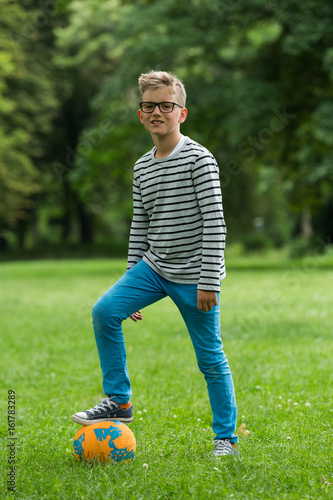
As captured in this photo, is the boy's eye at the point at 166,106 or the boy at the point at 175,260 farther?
the boy's eye at the point at 166,106

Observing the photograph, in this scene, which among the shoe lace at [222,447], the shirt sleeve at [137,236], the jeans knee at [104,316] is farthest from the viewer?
the shirt sleeve at [137,236]

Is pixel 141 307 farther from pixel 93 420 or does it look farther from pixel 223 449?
pixel 223 449

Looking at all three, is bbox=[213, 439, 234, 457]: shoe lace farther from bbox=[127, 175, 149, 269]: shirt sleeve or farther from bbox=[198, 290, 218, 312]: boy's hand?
bbox=[127, 175, 149, 269]: shirt sleeve

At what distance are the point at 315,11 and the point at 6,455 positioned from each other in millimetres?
16032

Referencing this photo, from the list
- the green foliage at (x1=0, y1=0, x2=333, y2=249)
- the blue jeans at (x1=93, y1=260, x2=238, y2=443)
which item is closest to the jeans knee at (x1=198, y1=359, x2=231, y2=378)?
the blue jeans at (x1=93, y1=260, x2=238, y2=443)

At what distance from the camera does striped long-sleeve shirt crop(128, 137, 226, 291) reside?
12.5 feet

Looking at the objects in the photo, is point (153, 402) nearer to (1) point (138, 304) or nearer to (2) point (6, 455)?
(2) point (6, 455)

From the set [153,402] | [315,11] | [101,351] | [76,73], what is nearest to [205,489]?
[101,351]

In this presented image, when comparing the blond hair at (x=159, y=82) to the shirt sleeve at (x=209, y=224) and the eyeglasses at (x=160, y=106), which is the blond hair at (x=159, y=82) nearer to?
the eyeglasses at (x=160, y=106)

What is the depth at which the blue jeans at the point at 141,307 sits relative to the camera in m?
3.92

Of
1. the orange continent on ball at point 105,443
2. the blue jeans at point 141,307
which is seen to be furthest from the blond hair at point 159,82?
the orange continent on ball at point 105,443

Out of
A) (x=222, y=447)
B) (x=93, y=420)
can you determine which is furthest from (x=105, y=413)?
(x=222, y=447)

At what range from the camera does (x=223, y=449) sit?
401 cm

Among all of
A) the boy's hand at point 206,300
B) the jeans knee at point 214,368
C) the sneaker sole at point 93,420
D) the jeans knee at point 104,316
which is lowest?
the sneaker sole at point 93,420
